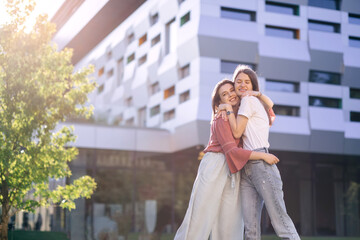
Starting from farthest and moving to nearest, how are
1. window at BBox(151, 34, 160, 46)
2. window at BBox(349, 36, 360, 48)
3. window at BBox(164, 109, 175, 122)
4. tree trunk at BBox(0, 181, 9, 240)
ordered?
window at BBox(151, 34, 160, 46)
window at BBox(349, 36, 360, 48)
window at BBox(164, 109, 175, 122)
tree trunk at BBox(0, 181, 9, 240)

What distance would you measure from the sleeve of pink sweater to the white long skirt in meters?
0.15

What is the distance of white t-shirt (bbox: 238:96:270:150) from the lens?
4.91 metres

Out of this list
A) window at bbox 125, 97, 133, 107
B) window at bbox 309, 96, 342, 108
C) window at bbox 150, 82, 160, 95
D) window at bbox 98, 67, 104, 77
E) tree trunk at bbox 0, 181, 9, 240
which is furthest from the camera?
window at bbox 98, 67, 104, 77

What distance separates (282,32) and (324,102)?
11.7 feet

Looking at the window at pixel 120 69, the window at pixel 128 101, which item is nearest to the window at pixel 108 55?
the window at pixel 120 69

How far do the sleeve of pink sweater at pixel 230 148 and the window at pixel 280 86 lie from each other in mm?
17392

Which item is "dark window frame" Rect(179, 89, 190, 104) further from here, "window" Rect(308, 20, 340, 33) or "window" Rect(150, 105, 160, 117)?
"window" Rect(308, 20, 340, 33)

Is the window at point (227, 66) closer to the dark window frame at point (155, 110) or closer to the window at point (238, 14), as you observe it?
the window at point (238, 14)

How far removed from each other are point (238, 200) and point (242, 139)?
59 centimetres

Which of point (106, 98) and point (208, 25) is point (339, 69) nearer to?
point (208, 25)

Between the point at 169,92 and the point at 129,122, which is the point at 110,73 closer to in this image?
the point at 169,92

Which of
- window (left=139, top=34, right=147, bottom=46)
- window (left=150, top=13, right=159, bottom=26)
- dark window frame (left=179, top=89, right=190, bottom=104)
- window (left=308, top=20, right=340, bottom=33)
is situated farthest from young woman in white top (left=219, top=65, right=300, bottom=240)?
window (left=139, top=34, right=147, bottom=46)

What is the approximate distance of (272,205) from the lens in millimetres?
4664

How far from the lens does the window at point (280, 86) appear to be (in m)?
22.1
